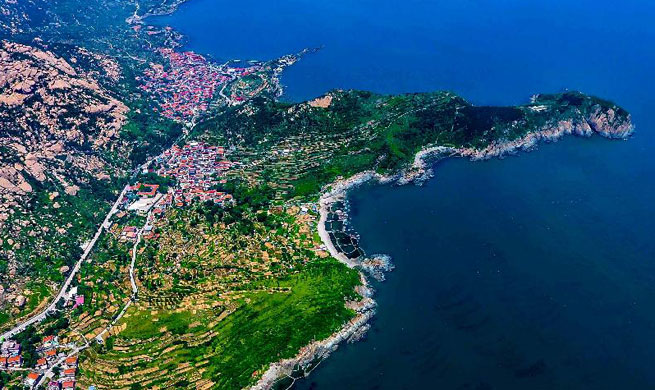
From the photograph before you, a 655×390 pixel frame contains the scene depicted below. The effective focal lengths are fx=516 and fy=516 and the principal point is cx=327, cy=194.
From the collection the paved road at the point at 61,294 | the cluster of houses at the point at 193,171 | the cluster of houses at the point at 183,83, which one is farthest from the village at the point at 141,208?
the cluster of houses at the point at 183,83

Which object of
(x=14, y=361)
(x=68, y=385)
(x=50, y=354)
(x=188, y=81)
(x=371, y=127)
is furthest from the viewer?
(x=188, y=81)

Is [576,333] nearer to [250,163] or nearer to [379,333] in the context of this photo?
[379,333]

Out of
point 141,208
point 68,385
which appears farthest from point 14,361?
point 141,208

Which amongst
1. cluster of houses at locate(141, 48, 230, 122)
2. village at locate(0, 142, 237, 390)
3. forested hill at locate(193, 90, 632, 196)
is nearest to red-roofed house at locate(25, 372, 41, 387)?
village at locate(0, 142, 237, 390)

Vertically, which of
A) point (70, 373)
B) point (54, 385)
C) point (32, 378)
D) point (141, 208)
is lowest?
point (54, 385)

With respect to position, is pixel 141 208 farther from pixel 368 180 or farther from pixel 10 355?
pixel 368 180

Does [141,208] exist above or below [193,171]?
below
